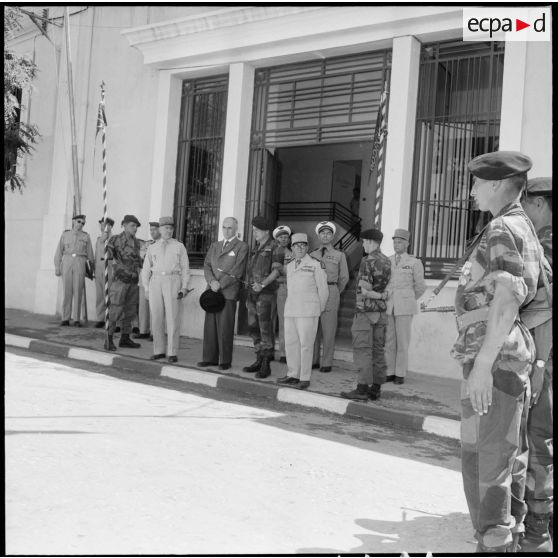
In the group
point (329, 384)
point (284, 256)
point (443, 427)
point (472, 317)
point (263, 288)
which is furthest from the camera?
point (284, 256)

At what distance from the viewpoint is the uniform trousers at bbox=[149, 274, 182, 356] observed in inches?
356

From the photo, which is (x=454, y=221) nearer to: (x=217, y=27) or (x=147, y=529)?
(x=217, y=27)

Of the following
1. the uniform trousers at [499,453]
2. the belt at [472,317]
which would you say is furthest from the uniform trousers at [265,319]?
the uniform trousers at [499,453]

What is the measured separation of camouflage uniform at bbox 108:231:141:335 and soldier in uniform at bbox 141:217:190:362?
4.03ft

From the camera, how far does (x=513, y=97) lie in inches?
344

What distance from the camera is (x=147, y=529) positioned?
3334 millimetres

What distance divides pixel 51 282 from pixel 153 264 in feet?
17.9

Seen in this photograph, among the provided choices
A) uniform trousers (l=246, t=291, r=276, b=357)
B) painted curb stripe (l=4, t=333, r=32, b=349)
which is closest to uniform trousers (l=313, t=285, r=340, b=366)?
uniform trousers (l=246, t=291, r=276, b=357)

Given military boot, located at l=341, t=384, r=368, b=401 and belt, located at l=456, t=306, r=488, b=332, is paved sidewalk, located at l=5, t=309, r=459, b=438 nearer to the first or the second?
military boot, located at l=341, t=384, r=368, b=401

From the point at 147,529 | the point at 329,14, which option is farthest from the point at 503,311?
the point at 329,14

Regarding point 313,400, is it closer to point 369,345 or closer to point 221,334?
point 369,345

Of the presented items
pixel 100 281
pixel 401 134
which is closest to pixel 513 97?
pixel 401 134

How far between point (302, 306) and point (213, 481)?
3.64 meters

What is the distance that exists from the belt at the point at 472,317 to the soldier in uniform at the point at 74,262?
32.8ft
